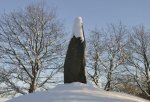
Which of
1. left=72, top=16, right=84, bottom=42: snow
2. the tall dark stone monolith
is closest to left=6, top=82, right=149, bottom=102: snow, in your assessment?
the tall dark stone monolith

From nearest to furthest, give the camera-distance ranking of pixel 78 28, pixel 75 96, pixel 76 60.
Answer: pixel 75 96 → pixel 76 60 → pixel 78 28

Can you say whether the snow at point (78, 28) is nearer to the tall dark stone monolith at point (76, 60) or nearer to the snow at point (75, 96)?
the tall dark stone monolith at point (76, 60)

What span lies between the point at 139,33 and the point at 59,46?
11.4 metres

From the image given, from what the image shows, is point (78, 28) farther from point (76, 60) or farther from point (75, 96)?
point (75, 96)

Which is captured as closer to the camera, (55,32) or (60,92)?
(60,92)

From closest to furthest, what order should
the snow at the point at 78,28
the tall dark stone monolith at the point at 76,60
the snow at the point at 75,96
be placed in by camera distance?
the snow at the point at 75,96
the tall dark stone monolith at the point at 76,60
the snow at the point at 78,28

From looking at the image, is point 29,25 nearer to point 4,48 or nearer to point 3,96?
point 4,48

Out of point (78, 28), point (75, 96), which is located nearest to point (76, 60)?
point (78, 28)

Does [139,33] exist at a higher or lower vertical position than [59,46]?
higher

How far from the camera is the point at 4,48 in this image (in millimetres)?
24891

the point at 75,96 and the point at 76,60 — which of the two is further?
the point at 76,60

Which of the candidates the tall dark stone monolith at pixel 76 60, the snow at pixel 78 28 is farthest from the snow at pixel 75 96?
the snow at pixel 78 28

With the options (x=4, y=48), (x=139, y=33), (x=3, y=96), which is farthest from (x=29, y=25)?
(x=139, y=33)

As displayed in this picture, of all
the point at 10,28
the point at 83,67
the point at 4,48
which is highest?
the point at 10,28
